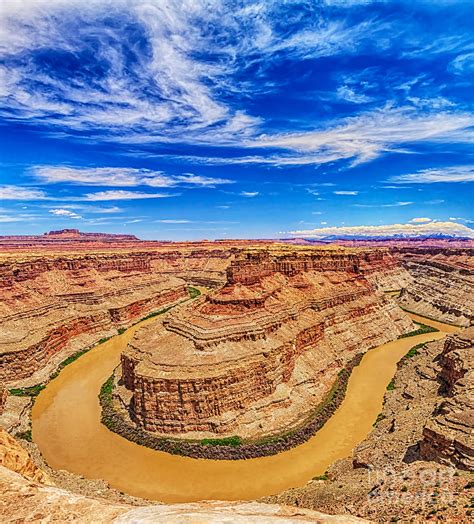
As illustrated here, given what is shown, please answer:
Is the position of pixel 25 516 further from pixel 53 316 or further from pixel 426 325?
pixel 426 325

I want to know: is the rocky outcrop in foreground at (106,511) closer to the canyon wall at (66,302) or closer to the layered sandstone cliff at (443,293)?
the canyon wall at (66,302)

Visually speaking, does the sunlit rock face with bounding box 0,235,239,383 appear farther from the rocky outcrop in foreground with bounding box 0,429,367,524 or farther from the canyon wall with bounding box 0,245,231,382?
the rocky outcrop in foreground with bounding box 0,429,367,524

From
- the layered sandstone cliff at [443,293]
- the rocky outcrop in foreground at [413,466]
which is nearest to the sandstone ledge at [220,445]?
the rocky outcrop in foreground at [413,466]

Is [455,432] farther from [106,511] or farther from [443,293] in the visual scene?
[443,293]

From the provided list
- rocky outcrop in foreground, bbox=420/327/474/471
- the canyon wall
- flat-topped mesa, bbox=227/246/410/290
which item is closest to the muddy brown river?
the canyon wall

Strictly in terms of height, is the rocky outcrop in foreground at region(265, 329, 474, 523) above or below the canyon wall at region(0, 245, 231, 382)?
below

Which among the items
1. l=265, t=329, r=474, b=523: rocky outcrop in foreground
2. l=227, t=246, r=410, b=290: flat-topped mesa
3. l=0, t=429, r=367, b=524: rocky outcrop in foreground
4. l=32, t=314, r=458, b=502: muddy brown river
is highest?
l=227, t=246, r=410, b=290: flat-topped mesa
